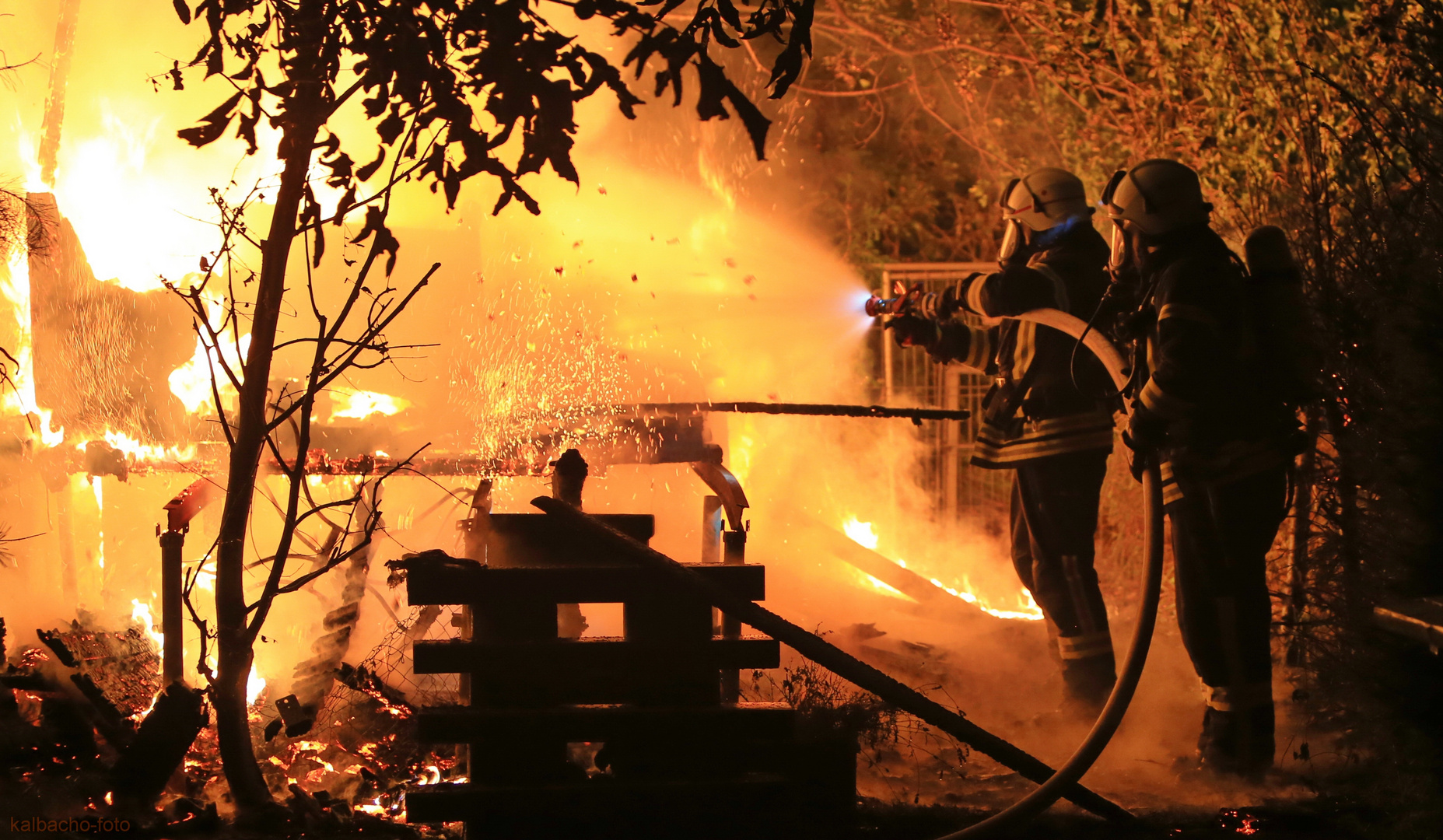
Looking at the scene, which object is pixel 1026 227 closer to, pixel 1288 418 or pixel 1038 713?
pixel 1288 418

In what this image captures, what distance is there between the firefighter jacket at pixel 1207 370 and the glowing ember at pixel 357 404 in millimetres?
5153

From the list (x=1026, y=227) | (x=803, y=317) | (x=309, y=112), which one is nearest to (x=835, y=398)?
(x=803, y=317)

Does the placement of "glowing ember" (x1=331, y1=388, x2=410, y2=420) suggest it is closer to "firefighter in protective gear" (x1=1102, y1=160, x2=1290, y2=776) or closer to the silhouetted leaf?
the silhouetted leaf

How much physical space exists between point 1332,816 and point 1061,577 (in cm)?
164

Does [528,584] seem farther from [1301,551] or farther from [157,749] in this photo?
[1301,551]

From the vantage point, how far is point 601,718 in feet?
9.82

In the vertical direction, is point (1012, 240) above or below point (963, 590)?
above

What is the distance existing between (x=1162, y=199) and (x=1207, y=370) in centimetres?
73

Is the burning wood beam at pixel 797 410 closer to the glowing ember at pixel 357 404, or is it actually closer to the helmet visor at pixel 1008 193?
the helmet visor at pixel 1008 193

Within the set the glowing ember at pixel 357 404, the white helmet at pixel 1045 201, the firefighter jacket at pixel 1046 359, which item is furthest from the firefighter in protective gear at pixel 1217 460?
the glowing ember at pixel 357 404

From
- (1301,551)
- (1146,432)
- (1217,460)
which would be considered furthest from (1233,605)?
(1301,551)

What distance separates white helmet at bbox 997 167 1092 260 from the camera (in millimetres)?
5047

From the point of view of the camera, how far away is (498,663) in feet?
9.87

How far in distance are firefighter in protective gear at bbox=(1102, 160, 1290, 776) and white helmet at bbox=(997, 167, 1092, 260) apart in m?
0.77
